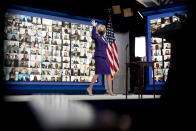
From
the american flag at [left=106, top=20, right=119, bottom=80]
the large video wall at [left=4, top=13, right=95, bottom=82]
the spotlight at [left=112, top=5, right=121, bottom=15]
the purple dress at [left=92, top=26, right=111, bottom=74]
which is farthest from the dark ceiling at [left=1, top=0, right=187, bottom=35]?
the purple dress at [left=92, top=26, right=111, bottom=74]

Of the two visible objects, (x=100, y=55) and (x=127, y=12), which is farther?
(x=127, y=12)

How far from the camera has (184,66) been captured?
871 mm

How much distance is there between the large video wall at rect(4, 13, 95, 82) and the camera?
519 centimetres

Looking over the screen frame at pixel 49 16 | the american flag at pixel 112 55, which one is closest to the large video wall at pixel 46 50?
the screen frame at pixel 49 16

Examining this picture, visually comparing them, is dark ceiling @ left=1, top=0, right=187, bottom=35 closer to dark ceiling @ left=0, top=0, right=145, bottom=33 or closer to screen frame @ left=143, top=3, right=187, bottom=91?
dark ceiling @ left=0, top=0, right=145, bottom=33

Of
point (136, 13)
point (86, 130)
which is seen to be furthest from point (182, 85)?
point (136, 13)

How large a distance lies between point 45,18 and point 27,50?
0.98 m

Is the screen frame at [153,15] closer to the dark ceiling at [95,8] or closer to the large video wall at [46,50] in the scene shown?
the dark ceiling at [95,8]

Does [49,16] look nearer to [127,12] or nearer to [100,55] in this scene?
[100,55]

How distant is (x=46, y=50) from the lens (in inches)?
224

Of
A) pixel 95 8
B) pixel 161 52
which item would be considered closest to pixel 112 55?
pixel 161 52

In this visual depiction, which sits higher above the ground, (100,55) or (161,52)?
(161,52)

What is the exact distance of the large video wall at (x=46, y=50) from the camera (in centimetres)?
519

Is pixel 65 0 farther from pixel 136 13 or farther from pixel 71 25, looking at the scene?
pixel 136 13
